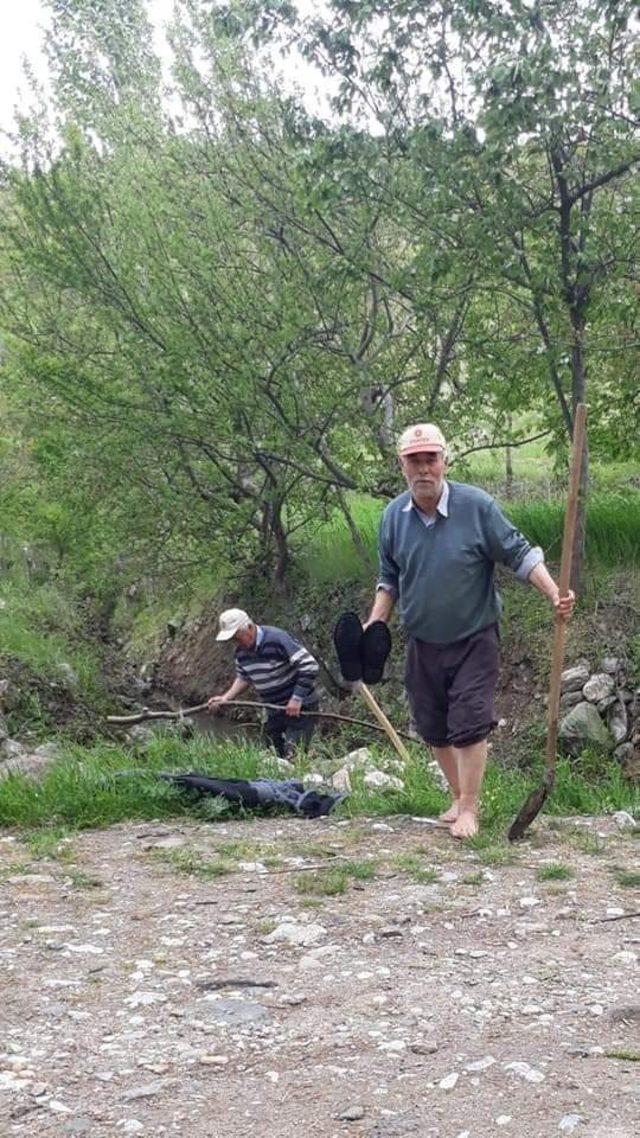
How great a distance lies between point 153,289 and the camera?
12688mm

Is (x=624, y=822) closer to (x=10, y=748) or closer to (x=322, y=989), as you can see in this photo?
(x=322, y=989)

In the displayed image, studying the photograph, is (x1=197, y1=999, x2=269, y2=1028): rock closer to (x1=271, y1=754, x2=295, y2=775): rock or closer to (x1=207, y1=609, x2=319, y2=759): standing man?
(x1=271, y1=754, x2=295, y2=775): rock

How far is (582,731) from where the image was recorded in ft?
34.2

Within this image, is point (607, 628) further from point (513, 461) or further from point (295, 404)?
point (513, 461)

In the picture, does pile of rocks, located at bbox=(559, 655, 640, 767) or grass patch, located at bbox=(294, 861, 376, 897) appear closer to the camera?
grass patch, located at bbox=(294, 861, 376, 897)

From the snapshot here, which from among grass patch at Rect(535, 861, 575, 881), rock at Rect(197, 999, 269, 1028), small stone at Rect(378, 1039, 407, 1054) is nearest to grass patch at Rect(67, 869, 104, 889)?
rock at Rect(197, 999, 269, 1028)

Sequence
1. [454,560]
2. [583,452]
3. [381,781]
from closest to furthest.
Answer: [454,560] < [381,781] < [583,452]

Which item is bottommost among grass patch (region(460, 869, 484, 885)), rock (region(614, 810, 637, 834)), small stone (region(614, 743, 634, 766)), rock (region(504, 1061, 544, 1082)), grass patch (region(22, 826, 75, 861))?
small stone (region(614, 743, 634, 766))

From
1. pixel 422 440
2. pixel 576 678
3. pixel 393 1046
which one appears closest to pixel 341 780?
pixel 422 440

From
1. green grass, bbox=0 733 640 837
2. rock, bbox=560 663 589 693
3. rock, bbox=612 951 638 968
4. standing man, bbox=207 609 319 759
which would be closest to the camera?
rock, bbox=612 951 638 968

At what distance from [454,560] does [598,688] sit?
583 cm

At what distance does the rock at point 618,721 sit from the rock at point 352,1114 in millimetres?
7739

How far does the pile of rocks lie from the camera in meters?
10.4

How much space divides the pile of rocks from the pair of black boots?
502 cm
